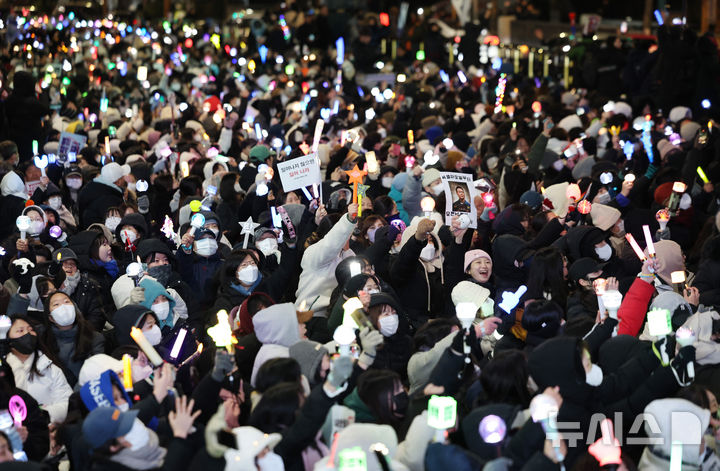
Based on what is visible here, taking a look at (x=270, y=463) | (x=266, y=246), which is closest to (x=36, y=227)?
(x=266, y=246)

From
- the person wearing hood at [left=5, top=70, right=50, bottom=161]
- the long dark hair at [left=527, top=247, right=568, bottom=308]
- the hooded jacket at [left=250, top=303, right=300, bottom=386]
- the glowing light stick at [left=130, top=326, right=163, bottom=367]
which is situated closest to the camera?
the glowing light stick at [left=130, top=326, right=163, bottom=367]

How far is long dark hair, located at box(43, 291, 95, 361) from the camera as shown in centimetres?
739

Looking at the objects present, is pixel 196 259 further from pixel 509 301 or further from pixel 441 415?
pixel 441 415

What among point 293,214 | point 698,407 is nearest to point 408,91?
point 293,214

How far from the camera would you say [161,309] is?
780cm

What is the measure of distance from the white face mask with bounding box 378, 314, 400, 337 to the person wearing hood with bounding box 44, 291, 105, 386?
81.6 inches

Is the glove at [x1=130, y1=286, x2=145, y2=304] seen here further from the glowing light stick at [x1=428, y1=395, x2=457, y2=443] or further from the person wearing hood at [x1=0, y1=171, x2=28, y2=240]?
the person wearing hood at [x1=0, y1=171, x2=28, y2=240]

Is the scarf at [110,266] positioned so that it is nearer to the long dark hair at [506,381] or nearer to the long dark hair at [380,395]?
the long dark hair at [380,395]

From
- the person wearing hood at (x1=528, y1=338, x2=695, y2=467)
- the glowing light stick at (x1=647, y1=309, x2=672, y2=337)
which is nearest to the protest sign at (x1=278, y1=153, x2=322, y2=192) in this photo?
the person wearing hood at (x1=528, y1=338, x2=695, y2=467)

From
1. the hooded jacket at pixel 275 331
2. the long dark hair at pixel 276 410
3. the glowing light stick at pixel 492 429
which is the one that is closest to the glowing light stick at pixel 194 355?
the hooded jacket at pixel 275 331

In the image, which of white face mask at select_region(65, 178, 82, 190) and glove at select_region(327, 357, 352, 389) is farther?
white face mask at select_region(65, 178, 82, 190)

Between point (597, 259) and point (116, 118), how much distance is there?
9.05 m

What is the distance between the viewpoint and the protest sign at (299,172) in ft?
31.9

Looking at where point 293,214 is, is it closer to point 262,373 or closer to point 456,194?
point 456,194
